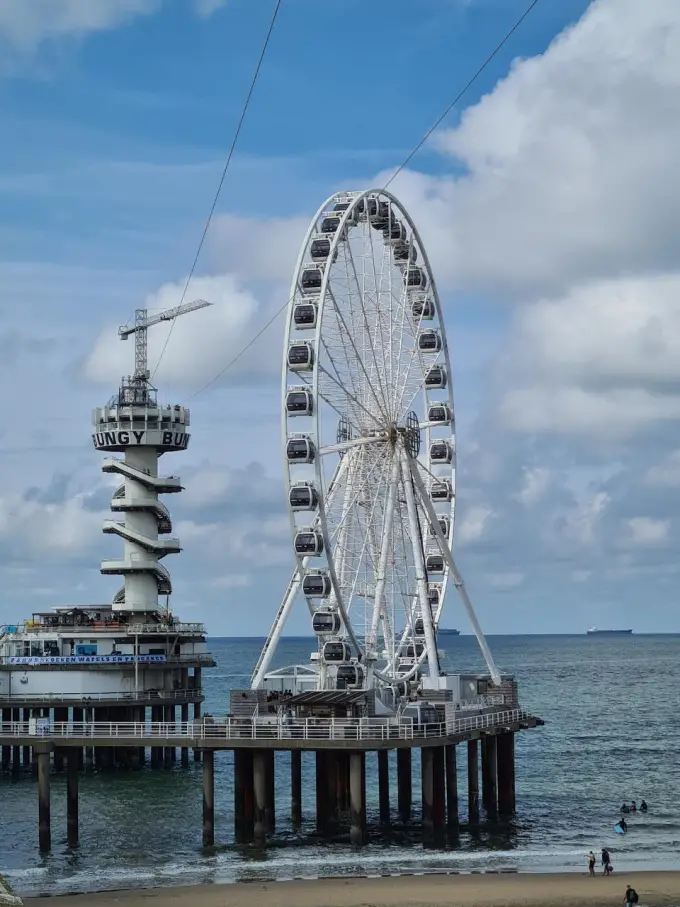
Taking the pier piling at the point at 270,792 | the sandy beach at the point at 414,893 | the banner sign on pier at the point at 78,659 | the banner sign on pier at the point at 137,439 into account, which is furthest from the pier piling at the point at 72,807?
the banner sign on pier at the point at 137,439

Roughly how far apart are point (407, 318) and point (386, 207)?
583 cm

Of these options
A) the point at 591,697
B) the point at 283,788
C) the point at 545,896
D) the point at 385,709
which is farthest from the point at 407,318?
the point at 591,697

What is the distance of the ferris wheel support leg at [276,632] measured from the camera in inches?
2726

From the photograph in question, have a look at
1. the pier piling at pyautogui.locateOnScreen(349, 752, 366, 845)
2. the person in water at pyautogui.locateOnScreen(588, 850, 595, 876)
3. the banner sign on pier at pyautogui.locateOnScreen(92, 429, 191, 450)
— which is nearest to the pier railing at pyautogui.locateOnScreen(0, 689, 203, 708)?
the banner sign on pier at pyautogui.locateOnScreen(92, 429, 191, 450)

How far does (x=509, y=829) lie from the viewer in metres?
68.6

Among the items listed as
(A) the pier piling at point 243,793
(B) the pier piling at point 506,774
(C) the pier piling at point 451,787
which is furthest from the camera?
(B) the pier piling at point 506,774

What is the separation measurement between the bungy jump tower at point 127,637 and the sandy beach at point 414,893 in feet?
130

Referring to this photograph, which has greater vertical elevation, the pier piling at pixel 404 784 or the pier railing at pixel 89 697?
the pier railing at pixel 89 697

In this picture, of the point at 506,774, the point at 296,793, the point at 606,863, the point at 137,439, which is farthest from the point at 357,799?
the point at 137,439

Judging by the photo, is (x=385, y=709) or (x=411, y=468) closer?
(x=385, y=709)

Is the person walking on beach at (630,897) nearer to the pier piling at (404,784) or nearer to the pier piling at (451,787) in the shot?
the pier piling at (451,787)

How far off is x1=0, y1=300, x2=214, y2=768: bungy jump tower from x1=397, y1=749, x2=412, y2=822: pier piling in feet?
78.1

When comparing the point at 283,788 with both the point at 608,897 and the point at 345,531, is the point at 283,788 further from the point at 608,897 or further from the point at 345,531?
the point at 608,897

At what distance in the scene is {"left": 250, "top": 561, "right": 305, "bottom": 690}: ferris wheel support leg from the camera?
227 feet
